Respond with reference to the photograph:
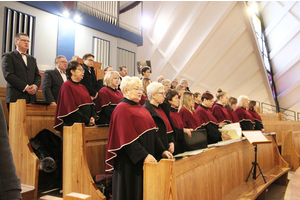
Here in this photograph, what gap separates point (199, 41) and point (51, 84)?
858 centimetres

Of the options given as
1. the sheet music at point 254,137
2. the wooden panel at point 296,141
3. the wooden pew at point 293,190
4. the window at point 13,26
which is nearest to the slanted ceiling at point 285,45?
the wooden panel at point 296,141

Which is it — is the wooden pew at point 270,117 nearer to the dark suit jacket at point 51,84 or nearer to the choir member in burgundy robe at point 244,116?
the choir member in burgundy robe at point 244,116

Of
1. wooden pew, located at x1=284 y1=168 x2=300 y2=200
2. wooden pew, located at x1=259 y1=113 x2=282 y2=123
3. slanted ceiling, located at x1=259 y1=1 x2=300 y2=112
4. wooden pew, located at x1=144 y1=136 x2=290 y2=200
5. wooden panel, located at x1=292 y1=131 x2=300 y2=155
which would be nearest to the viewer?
wooden pew, located at x1=284 y1=168 x2=300 y2=200

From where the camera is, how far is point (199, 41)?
11.2 m

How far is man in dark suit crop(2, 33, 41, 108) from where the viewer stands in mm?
3312

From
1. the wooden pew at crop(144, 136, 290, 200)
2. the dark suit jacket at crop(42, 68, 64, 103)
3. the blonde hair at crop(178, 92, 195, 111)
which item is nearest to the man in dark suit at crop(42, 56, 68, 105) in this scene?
the dark suit jacket at crop(42, 68, 64, 103)

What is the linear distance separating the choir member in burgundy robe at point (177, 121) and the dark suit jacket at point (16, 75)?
6.20 feet

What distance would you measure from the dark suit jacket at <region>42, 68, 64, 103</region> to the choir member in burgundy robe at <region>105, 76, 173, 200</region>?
175cm

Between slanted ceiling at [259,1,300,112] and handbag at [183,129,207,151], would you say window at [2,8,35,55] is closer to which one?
handbag at [183,129,207,151]

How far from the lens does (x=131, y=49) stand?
29.7 ft

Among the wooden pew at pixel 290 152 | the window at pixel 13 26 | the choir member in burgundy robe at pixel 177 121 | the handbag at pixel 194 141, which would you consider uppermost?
the window at pixel 13 26

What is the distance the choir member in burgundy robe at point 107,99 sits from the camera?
338 cm

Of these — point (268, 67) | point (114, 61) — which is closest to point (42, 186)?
point (114, 61)

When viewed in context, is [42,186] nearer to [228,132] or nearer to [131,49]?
[228,132]
